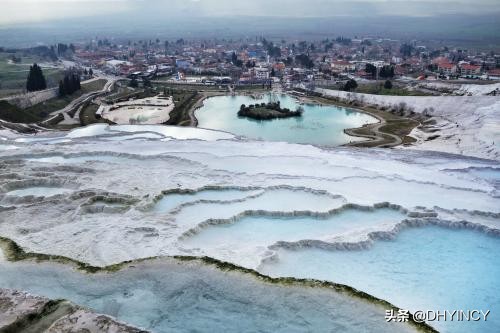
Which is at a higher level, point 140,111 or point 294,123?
point 140,111

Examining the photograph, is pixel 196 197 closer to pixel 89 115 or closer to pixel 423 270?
pixel 423 270

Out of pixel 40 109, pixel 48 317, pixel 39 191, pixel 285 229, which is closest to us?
pixel 48 317

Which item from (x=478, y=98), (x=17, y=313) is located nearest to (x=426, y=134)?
(x=478, y=98)

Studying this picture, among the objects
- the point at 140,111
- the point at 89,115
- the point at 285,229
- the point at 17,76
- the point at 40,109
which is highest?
the point at 17,76

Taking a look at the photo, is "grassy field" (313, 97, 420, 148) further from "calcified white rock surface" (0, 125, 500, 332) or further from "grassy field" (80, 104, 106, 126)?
"grassy field" (80, 104, 106, 126)

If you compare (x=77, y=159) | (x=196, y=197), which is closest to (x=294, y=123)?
(x=77, y=159)

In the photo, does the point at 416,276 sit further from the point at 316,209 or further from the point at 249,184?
the point at 249,184

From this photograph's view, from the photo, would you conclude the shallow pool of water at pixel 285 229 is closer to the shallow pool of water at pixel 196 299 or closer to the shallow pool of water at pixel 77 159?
the shallow pool of water at pixel 196 299
